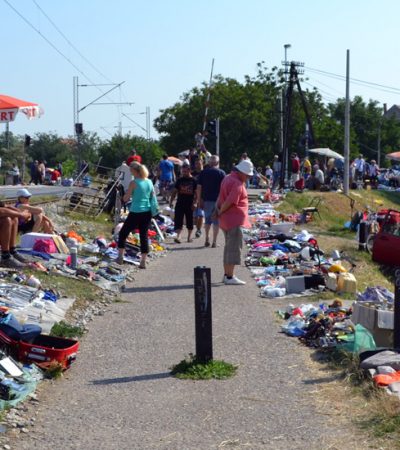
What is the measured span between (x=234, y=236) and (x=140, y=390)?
5863 millimetres

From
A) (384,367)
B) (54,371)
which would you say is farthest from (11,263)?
(384,367)

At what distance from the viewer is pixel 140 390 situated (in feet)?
26.1

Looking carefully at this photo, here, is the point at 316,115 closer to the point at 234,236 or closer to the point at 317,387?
the point at 234,236

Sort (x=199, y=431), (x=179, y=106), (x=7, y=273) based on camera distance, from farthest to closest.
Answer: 1. (x=179, y=106)
2. (x=7, y=273)
3. (x=199, y=431)

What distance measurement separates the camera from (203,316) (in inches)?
341

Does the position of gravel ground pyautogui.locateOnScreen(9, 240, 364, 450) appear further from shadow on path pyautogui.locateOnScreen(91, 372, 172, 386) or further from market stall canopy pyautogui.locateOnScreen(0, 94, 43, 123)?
market stall canopy pyautogui.locateOnScreen(0, 94, 43, 123)

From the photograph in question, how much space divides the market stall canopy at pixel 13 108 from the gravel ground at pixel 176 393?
334 inches

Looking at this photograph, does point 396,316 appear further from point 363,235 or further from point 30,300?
point 363,235

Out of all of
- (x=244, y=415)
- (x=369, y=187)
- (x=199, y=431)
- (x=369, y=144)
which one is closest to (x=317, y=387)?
(x=244, y=415)

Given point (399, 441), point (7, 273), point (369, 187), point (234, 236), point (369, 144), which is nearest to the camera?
point (399, 441)

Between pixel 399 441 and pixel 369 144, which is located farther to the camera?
pixel 369 144

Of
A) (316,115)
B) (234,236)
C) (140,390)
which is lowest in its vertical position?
(140,390)

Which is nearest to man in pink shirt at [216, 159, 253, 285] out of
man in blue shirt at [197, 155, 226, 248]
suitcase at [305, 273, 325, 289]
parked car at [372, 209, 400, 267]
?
suitcase at [305, 273, 325, 289]

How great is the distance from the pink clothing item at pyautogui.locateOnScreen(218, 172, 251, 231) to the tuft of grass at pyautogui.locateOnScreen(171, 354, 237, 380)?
500 centimetres
